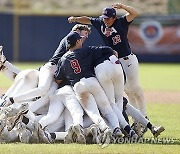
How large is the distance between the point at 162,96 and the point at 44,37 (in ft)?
43.9

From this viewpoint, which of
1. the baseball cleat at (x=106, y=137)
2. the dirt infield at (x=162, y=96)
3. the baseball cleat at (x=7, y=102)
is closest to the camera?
the baseball cleat at (x=106, y=137)

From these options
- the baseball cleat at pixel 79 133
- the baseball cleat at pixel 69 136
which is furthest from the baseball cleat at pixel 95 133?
the baseball cleat at pixel 69 136

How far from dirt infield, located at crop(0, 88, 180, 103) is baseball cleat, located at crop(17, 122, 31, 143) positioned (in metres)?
6.81

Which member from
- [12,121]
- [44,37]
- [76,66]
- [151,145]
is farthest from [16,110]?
[44,37]

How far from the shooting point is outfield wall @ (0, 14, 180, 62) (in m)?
27.2

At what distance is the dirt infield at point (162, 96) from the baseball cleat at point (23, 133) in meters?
6.81

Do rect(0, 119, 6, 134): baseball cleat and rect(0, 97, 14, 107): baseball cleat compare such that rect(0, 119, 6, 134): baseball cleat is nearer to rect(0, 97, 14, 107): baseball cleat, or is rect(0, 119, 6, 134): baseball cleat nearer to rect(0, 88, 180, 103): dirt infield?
rect(0, 97, 14, 107): baseball cleat

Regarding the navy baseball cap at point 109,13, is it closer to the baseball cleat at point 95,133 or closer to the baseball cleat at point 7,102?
the baseball cleat at point 7,102

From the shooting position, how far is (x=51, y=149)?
6648mm

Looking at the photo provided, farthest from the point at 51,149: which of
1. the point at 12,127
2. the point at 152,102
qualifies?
the point at 152,102

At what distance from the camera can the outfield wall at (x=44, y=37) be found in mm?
27188

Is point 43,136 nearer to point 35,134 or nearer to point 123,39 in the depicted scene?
point 35,134

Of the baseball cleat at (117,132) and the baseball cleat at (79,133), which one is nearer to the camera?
the baseball cleat at (79,133)

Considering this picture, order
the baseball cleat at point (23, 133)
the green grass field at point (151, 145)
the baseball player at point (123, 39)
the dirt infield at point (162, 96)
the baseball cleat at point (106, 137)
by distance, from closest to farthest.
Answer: the green grass field at point (151, 145)
the baseball cleat at point (106, 137)
the baseball cleat at point (23, 133)
the baseball player at point (123, 39)
the dirt infield at point (162, 96)
